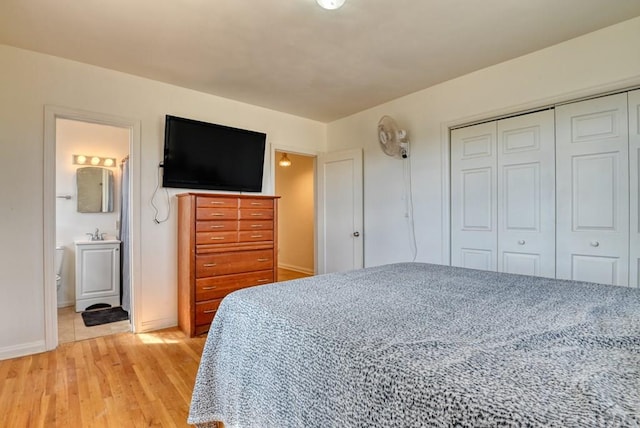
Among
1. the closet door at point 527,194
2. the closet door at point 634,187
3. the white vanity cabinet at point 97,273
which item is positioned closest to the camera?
the closet door at point 634,187

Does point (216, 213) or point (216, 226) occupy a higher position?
point (216, 213)

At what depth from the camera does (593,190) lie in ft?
8.05

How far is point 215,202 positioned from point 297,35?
67.2 inches

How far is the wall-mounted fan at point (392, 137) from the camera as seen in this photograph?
348 cm

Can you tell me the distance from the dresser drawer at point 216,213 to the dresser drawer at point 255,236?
0.21 metres

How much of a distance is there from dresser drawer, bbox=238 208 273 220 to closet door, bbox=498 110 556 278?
2338 mm

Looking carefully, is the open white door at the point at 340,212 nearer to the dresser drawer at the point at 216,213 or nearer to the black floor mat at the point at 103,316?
the dresser drawer at the point at 216,213

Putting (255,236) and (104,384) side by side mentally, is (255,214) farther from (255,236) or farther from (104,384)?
Answer: (104,384)

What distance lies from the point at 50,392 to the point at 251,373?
1.84 m

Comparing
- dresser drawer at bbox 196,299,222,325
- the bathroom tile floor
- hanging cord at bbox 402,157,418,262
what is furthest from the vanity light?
hanging cord at bbox 402,157,418,262

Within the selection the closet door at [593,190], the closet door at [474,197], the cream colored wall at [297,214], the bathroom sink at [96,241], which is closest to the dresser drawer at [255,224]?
the bathroom sink at [96,241]

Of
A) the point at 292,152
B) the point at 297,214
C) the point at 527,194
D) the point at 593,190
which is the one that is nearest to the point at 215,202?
the point at 292,152

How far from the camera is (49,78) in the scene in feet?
9.02

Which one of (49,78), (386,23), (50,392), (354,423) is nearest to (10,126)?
(49,78)
